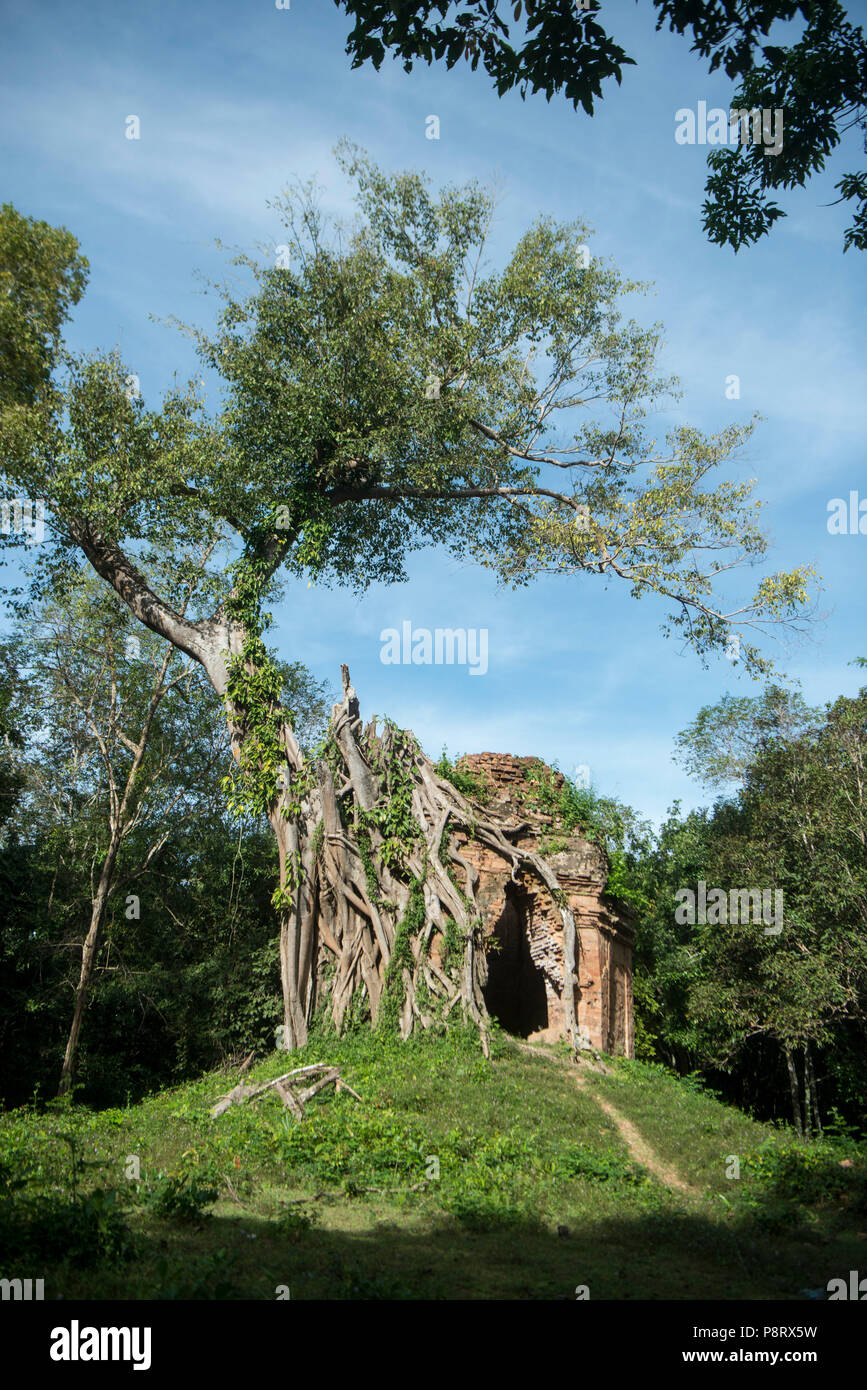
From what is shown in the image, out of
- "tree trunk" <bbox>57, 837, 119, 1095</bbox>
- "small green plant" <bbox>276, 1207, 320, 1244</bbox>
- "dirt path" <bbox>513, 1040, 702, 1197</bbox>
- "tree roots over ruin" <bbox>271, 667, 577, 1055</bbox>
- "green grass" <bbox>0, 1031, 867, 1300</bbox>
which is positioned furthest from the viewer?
"tree trunk" <bbox>57, 837, 119, 1095</bbox>

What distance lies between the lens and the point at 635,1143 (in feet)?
34.3

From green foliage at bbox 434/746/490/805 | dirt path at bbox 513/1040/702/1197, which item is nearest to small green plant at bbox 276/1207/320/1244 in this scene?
dirt path at bbox 513/1040/702/1197

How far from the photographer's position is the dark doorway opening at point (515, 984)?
1867 cm

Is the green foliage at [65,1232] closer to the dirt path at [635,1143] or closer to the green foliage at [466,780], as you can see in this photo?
the dirt path at [635,1143]

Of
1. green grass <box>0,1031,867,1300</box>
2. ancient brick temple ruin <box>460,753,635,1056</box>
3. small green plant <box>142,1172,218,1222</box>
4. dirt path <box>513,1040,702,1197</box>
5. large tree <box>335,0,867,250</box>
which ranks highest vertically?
large tree <box>335,0,867,250</box>

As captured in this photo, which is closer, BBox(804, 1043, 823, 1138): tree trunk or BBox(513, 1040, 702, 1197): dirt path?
BBox(513, 1040, 702, 1197): dirt path

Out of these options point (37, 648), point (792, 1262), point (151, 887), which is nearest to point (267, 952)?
point (151, 887)

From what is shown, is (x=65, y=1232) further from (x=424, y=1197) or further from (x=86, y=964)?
(x=86, y=964)

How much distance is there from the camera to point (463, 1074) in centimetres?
1123

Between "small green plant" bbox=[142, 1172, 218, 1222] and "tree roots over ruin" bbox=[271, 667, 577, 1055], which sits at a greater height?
"tree roots over ruin" bbox=[271, 667, 577, 1055]

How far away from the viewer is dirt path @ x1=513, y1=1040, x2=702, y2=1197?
916 centimetres

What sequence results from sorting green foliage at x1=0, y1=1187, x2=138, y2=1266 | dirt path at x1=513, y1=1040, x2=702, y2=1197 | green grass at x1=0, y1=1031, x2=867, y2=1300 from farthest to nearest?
dirt path at x1=513, y1=1040, x2=702, y2=1197, green grass at x1=0, y1=1031, x2=867, y2=1300, green foliage at x1=0, y1=1187, x2=138, y2=1266

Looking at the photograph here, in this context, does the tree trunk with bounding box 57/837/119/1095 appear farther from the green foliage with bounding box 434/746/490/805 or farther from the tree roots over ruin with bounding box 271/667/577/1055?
the green foliage with bounding box 434/746/490/805

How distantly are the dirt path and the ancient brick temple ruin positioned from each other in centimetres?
207
